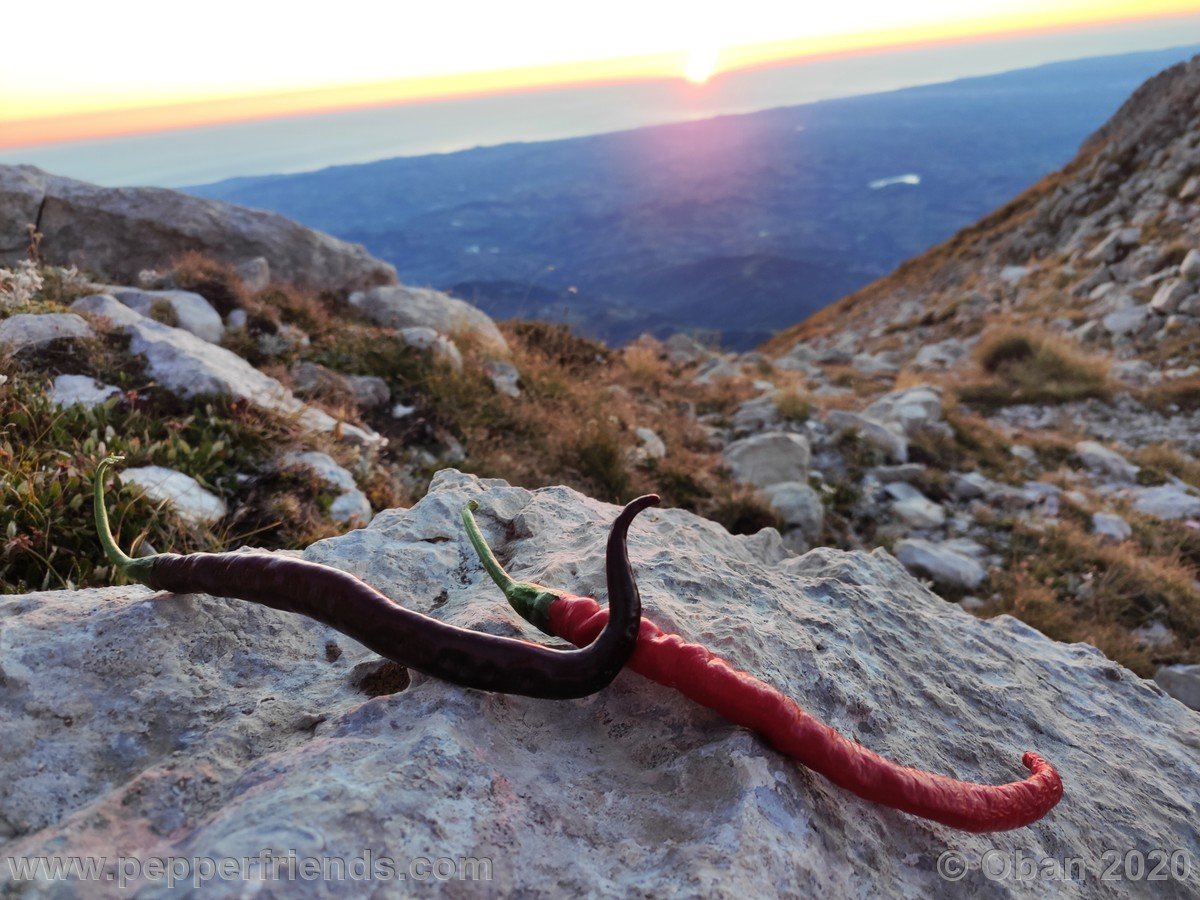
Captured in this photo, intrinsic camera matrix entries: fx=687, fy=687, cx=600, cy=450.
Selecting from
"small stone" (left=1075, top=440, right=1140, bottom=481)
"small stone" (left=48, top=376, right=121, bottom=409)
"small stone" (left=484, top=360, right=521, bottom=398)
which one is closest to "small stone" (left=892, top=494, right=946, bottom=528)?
"small stone" (left=1075, top=440, right=1140, bottom=481)

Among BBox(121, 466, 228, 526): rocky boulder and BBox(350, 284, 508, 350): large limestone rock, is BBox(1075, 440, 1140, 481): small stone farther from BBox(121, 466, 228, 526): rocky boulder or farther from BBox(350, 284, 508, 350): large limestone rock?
BBox(121, 466, 228, 526): rocky boulder

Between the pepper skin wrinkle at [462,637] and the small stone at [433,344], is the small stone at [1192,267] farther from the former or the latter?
the pepper skin wrinkle at [462,637]

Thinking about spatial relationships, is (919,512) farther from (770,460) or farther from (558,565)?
(558,565)

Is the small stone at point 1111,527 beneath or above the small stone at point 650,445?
beneath

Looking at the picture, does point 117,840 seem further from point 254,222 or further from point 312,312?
point 254,222

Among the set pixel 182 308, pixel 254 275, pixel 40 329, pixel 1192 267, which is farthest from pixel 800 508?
pixel 1192 267

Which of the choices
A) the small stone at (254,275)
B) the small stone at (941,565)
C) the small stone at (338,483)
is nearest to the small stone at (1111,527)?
the small stone at (941,565)
